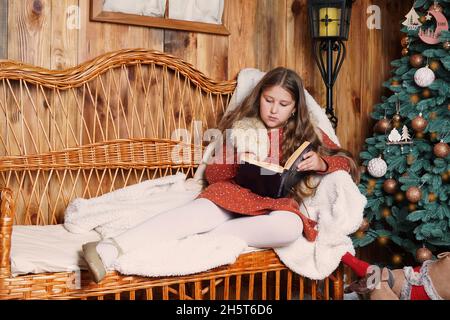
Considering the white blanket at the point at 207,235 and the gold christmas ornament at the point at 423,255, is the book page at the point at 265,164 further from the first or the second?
the gold christmas ornament at the point at 423,255

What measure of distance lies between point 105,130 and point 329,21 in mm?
1073

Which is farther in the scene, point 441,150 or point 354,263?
point 441,150

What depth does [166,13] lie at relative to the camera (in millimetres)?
2492

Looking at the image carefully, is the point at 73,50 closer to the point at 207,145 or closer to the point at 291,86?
the point at 207,145

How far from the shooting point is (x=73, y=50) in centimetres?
233

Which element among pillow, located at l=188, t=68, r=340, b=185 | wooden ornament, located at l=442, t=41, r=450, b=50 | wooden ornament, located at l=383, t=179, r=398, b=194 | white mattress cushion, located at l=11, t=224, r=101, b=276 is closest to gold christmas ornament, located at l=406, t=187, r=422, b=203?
wooden ornament, located at l=383, t=179, r=398, b=194

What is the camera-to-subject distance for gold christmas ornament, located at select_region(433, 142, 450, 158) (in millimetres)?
2375

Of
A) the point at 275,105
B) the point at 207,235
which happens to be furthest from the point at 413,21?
the point at 207,235

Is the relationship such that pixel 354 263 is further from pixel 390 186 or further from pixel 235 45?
pixel 235 45

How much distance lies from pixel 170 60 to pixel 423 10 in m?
1.14

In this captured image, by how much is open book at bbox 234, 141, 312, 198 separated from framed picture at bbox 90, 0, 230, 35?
2.55 ft

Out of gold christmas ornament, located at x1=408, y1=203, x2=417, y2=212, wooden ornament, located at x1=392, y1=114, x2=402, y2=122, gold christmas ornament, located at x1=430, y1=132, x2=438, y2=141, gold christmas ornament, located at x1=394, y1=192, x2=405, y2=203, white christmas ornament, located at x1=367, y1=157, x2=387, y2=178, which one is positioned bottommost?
gold christmas ornament, located at x1=408, y1=203, x2=417, y2=212

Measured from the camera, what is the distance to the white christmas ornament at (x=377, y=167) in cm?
259

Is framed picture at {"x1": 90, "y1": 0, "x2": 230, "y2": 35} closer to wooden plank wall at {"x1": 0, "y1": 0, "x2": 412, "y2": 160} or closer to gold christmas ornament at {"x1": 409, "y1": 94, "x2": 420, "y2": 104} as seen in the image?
wooden plank wall at {"x1": 0, "y1": 0, "x2": 412, "y2": 160}
